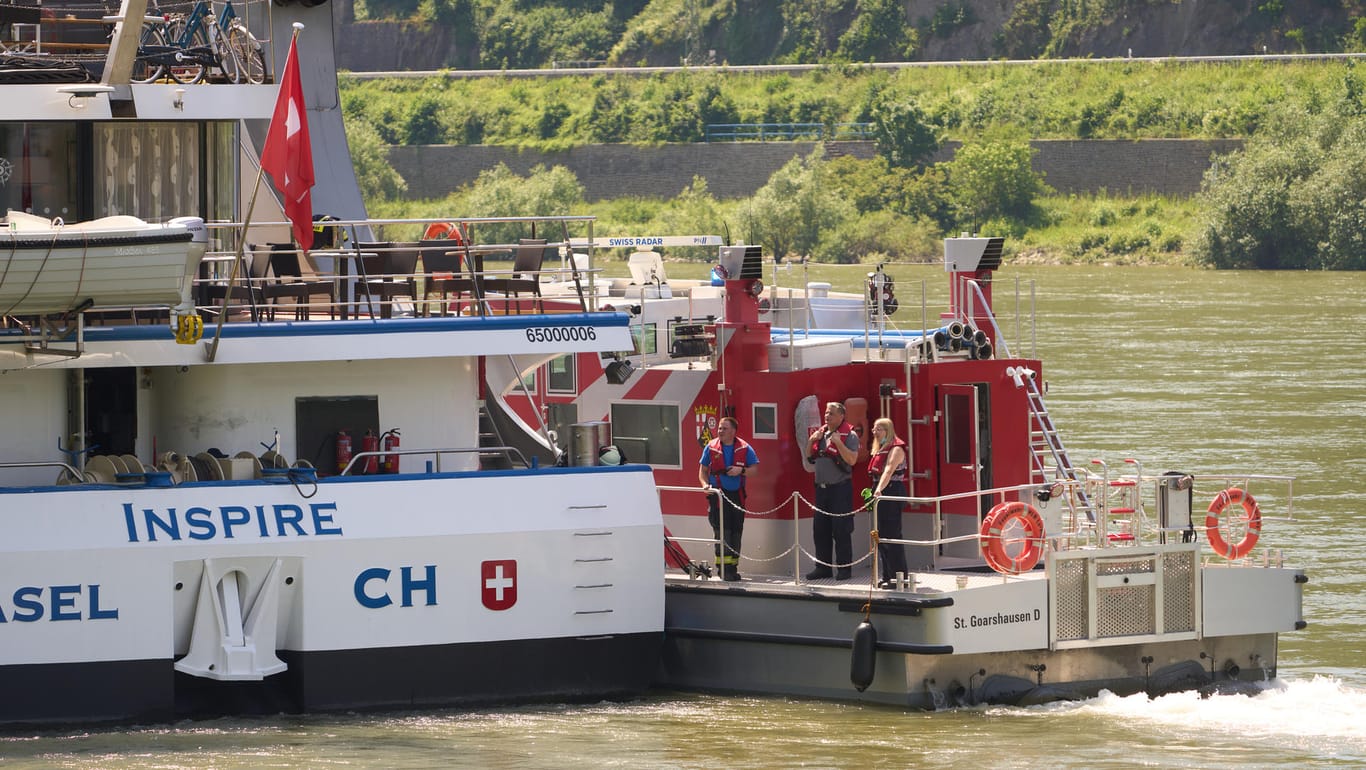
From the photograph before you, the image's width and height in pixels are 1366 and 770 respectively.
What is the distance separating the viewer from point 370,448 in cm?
1750

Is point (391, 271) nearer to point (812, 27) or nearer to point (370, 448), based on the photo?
point (370, 448)

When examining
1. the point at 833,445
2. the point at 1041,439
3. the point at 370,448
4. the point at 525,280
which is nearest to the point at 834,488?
the point at 833,445

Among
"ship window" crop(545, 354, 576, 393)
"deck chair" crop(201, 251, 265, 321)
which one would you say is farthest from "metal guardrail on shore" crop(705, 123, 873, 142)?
"deck chair" crop(201, 251, 265, 321)

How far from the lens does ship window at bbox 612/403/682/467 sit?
1939 centimetres

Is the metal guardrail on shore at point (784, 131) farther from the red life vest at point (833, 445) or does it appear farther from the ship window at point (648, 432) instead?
the red life vest at point (833, 445)

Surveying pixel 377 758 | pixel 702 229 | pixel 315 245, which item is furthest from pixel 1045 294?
pixel 377 758

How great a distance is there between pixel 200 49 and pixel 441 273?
2.63m

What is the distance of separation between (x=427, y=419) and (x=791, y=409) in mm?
2755

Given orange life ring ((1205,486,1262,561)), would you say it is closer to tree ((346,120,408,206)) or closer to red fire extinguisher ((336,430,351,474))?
red fire extinguisher ((336,430,351,474))

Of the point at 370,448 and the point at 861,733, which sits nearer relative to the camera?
the point at 861,733

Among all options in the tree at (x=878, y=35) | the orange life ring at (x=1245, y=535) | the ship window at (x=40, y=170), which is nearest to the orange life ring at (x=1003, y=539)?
the orange life ring at (x=1245, y=535)

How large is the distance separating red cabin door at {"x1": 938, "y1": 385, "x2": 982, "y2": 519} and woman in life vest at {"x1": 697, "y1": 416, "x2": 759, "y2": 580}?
1484mm

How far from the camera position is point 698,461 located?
1938 centimetres

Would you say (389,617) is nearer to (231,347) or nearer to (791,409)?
(231,347)
